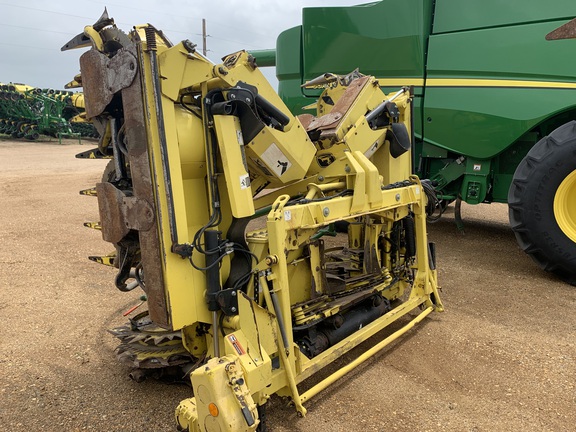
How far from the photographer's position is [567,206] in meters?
4.29

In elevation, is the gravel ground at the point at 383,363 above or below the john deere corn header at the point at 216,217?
below

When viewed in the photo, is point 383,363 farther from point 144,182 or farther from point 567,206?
point 567,206

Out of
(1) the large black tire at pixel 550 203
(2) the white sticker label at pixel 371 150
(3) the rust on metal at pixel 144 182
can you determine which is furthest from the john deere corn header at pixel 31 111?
(3) the rust on metal at pixel 144 182

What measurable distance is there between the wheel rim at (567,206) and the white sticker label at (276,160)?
2887mm

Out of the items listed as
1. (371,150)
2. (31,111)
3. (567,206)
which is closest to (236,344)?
(371,150)

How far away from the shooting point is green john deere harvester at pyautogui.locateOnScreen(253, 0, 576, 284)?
13.7 feet

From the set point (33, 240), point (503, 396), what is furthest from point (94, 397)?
point (33, 240)

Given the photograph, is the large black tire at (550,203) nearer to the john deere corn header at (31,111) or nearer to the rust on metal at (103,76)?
the rust on metal at (103,76)

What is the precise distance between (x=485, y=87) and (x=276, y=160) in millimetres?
3278

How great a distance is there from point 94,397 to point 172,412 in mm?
491

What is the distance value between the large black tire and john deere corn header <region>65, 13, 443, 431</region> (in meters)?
2.04

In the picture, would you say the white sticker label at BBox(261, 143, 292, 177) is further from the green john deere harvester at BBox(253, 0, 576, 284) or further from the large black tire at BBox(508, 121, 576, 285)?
the large black tire at BBox(508, 121, 576, 285)

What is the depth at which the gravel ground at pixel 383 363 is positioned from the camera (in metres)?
2.37

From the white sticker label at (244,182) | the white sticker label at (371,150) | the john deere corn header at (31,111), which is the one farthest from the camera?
the john deere corn header at (31,111)
